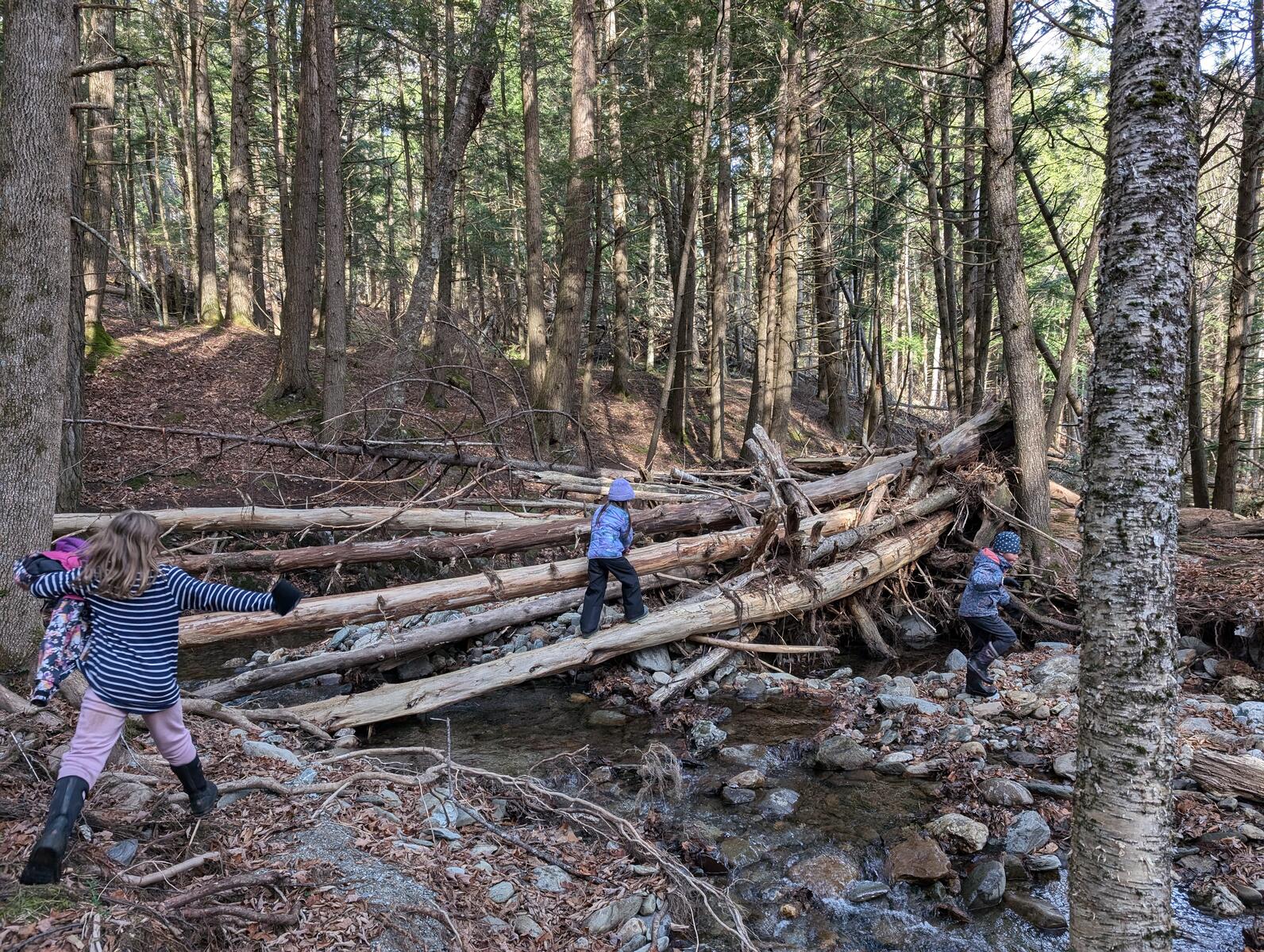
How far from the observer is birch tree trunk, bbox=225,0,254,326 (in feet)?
59.8

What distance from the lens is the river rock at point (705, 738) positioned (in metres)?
6.63

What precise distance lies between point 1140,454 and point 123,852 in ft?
15.5

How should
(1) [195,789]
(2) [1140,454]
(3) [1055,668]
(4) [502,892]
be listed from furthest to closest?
1. (3) [1055,668]
2. (4) [502,892]
3. (1) [195,789]
4. (2) [1140,454]

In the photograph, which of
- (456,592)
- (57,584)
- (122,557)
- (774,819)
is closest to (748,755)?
(774,819)

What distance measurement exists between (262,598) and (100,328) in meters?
16.7

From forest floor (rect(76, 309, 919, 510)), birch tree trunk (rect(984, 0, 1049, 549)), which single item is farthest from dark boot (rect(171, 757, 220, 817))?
birch tree trunk (rect(984, 0, 1049, 549))

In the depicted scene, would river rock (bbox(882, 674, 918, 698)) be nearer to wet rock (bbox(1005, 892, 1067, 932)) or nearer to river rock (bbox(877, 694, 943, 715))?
river rock (bbox(877, 694, 943, 715))

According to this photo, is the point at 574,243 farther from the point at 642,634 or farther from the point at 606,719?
the point at 606,719

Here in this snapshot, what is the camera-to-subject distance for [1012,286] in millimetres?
9500

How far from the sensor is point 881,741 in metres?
6.63

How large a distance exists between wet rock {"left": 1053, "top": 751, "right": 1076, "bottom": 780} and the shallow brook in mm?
1025

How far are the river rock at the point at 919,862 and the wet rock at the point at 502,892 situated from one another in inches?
100

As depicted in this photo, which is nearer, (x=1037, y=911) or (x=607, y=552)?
(x=1037, y=911)

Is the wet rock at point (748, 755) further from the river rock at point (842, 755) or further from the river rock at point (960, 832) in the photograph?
the river rock at point (960, 832)
